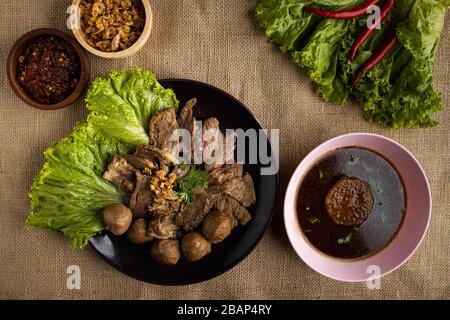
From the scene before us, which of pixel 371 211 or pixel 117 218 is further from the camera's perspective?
pixel 371 211

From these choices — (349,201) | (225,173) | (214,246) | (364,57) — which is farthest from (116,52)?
(349,201)

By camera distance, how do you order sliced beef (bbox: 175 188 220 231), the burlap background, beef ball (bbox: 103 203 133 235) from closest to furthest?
beef ball (bbox: 103 203 133 235), sliced beef (bbox: 175 188 220 231), the burlap background

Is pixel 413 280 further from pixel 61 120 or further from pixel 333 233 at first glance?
pixel 61 120

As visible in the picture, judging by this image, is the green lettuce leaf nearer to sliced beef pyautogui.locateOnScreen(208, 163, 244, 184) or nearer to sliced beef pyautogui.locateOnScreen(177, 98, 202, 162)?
sliced beef pyautogui.locateOnScreen(177, 98, 202, 162)

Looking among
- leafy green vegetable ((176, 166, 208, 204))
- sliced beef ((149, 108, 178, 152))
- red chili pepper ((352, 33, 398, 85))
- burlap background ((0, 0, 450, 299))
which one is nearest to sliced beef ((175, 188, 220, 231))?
leafy green vegetable ((176, 166, 208, 204))

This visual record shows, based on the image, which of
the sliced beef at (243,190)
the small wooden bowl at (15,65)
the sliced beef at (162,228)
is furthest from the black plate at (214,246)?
the small wooden bowl at (15,65)

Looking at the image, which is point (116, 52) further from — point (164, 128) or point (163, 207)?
point (163, 207)

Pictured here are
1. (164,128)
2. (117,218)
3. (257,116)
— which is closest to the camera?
(117,218)
